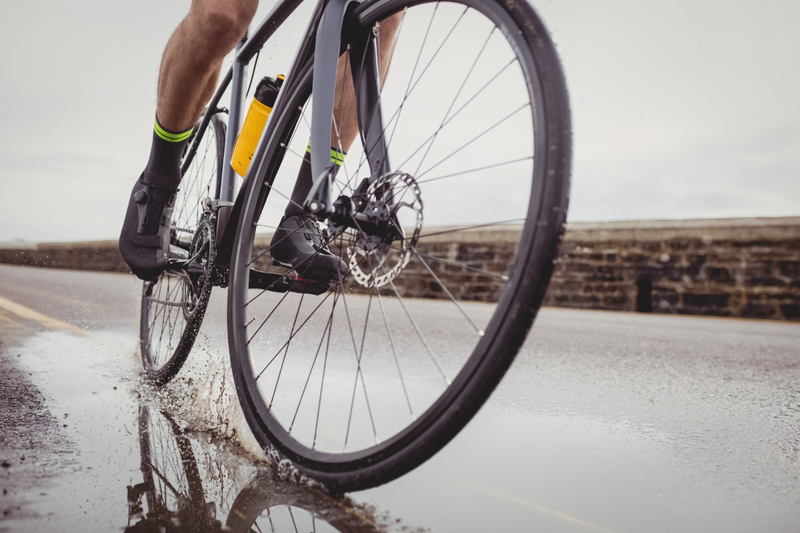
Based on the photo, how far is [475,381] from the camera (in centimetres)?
84

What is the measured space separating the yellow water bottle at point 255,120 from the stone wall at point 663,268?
580 centimetres

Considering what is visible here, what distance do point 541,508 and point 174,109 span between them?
1545mm

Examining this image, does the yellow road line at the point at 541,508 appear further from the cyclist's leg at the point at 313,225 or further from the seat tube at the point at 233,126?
the seat tube at the point at 233,126

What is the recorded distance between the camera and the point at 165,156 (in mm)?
1936

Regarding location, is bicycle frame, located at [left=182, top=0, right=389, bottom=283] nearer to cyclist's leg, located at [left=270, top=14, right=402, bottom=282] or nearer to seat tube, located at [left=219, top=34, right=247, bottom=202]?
cyclist's leg, located at [left=270, top=14, right=402, bottom=282]

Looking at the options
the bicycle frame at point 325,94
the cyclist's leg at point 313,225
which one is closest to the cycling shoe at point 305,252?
the cyclist's leg at point 313,225

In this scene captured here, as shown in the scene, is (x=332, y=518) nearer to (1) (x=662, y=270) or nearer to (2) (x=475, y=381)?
(2) (x=475, y=381)

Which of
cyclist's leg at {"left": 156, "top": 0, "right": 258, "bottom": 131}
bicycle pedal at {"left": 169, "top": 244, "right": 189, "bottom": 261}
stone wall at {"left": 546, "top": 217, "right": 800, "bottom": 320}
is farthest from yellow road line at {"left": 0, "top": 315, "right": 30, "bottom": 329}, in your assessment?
stone wall at {"left": 546, "top": 217, "right": 800, "bottom": 320}

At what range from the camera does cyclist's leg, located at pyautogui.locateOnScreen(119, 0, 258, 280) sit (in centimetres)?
169

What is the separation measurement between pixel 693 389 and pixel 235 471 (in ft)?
5.61

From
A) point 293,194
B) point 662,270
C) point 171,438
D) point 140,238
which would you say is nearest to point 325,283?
point 293,194

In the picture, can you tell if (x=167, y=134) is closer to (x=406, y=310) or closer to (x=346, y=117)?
(x=346, y=117)

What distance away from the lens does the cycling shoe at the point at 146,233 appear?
1.86m

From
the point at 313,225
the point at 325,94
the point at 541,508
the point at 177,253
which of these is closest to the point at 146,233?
the point at 177,253
